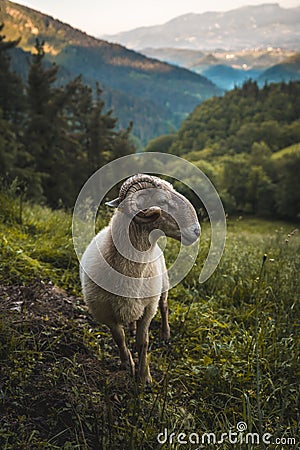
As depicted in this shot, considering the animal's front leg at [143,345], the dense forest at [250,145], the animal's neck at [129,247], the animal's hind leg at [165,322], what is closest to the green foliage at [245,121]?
the dense forest at [250,145]

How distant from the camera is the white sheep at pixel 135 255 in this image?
3084 mm

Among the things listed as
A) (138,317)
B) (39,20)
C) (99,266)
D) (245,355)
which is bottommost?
(245,355)

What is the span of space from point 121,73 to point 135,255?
170675 mm

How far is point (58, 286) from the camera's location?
4949mm

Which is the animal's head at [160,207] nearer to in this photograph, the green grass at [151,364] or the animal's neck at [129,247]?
the animal's neck at [129,247]

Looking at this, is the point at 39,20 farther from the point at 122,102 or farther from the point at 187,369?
the point at 187,369

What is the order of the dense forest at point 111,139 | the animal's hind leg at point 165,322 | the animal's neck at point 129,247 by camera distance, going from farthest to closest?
the dense forest at point 111,139
the animal's hind leg at point 165,322
the animal's neck at point 129,247

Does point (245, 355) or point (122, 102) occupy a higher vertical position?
point (122, 102)

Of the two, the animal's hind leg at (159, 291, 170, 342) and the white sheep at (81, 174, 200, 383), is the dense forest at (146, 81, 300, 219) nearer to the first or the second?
the animal's hind leg at (159, 291, 170, 342)

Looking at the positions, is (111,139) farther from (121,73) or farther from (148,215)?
(121,73)

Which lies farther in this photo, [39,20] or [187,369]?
[39,20]

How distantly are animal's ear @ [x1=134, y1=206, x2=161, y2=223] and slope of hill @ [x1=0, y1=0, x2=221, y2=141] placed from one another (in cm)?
5918

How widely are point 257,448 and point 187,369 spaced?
129cm

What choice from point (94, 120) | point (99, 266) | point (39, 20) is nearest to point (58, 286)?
point (99, 266)
